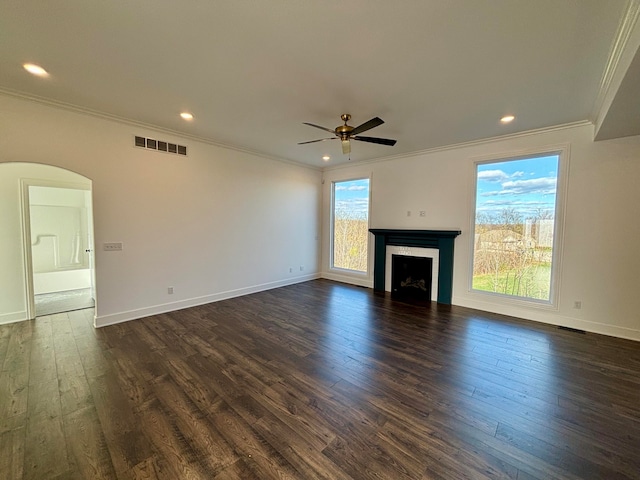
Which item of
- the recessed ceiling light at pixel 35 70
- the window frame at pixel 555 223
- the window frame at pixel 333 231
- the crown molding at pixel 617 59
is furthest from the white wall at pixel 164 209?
the crown molding at pixel 617 59

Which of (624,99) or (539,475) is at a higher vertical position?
(624,99)

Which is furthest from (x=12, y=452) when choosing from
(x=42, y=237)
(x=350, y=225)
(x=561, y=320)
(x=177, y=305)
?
(x=561, y=320)

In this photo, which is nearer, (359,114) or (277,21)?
(277,21)

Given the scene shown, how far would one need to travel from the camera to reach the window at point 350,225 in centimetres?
627

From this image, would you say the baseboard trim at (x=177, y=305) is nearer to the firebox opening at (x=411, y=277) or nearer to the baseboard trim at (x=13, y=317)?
the baseboard trim at (x=13, y=317)

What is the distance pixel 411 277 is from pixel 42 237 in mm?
7919

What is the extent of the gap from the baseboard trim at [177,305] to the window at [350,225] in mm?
1512

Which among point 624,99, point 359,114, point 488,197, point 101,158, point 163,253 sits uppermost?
point 359,114

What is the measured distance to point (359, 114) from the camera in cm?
342

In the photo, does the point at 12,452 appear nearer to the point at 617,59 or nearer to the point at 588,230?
the point at 617,59

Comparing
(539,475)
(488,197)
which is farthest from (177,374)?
(488,197)

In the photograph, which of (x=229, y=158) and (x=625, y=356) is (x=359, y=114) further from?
(x=625, y=356)

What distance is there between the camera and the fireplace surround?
483 cm

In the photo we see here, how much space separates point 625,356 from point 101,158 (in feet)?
23.2
